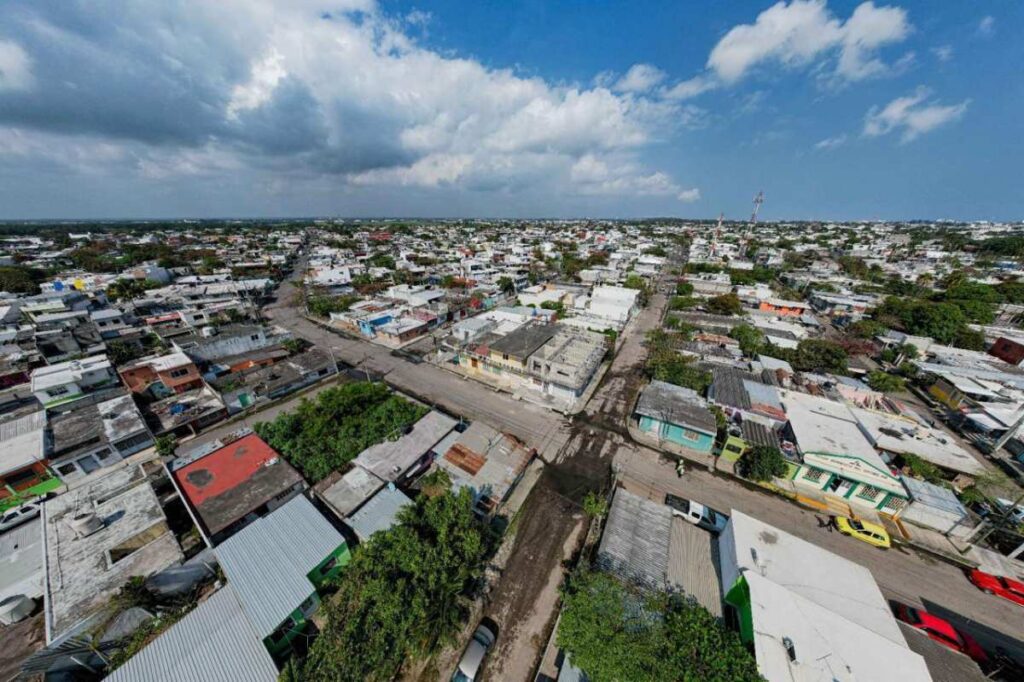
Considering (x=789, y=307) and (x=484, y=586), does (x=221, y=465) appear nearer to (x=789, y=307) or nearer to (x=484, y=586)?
(x=484, y=586)

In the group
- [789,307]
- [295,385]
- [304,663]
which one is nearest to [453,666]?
[304,663]

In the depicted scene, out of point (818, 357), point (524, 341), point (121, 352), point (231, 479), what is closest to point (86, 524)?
point (231, 479)

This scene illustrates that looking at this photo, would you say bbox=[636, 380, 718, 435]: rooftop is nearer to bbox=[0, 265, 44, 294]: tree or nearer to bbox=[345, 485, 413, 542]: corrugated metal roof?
bbox=[345, 485, 413, 542]: corrugated metal roof

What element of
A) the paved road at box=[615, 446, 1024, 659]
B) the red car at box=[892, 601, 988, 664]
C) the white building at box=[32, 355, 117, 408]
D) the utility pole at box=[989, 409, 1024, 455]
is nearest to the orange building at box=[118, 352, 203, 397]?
the white building at box=[32, 355, 117, 408]

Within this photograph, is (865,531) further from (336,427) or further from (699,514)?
(336,427)

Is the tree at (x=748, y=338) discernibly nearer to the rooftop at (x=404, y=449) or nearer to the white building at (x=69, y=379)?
the rooftop at (x=404, y=449)
